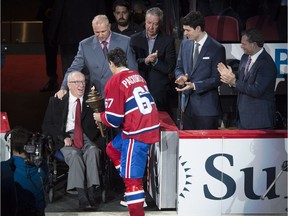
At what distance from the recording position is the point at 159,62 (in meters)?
9.85

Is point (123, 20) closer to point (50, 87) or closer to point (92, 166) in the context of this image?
point (92, 166)

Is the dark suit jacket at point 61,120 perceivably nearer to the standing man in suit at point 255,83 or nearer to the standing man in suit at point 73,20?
the standing man in suit at point 255,83

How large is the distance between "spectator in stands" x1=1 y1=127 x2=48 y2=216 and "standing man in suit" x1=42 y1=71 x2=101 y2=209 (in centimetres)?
157

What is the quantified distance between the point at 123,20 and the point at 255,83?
1899 mm

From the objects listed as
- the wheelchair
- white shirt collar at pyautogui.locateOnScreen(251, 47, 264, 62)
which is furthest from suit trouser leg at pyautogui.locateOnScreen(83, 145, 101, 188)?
white shirt collar at pyautogui.locateOnScreen(251, 47, 264, 62)

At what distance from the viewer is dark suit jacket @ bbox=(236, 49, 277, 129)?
9047mm

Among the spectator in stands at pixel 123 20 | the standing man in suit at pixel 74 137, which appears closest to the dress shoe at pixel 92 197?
the standing man in suit at pixel 74 137

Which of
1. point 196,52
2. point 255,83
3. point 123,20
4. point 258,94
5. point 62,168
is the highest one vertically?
point 123,20

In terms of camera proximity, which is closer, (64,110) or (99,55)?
(64,110)

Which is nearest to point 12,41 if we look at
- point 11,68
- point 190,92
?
point 11,68

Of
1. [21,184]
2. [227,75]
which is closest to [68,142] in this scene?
[227,75]

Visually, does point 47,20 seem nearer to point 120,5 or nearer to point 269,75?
point 120,5

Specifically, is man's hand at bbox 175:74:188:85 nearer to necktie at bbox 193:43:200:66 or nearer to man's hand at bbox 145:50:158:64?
necktie at bbox 193:43:200:66

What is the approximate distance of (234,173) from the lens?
29.1ft
